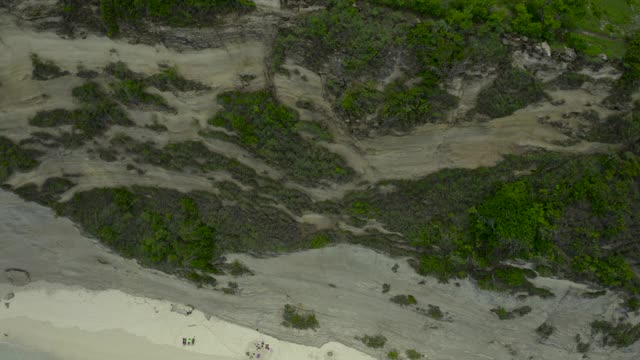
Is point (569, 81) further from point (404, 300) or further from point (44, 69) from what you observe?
point (44, 69)

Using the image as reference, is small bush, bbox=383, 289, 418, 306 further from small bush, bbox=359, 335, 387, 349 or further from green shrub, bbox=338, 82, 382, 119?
green shrub, bbox=338, 82, 382, 119

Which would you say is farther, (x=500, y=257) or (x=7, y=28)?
(x=500, y=257)

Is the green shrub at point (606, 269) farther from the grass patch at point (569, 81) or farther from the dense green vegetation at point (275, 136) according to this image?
the dense green vegetation at point (275, 136)

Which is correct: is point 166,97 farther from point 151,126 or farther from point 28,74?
point 28,74

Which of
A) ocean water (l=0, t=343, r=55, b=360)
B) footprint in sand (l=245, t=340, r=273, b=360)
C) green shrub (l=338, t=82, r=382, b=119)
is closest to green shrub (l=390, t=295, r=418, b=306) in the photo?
footprint in sand (l=245, t=340, r=273, b=360)

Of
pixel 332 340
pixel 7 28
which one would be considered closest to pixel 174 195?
pixel 7 28

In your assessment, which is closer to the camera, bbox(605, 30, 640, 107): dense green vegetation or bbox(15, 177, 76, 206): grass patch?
bbox(605, 30, 640, 107): dense green vegetation
